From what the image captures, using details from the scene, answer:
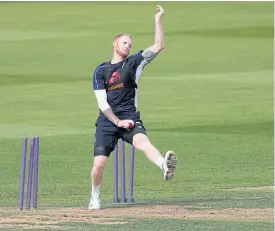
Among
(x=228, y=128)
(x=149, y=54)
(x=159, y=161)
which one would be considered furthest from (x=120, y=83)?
(x=228, y=128)

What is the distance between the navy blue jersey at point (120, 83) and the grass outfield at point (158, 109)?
3.82ft

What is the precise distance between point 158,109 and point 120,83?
13627mm

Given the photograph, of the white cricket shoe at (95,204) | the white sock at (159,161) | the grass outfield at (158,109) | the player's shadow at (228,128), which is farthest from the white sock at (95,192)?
the player's shadow at (228,128)

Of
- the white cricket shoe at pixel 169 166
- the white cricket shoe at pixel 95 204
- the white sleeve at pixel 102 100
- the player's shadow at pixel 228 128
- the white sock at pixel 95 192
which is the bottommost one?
the white cricket shoe at pixel 95 204

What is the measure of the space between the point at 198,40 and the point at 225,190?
2025 centimetres

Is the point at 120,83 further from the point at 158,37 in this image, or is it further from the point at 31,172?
the point at 31,172

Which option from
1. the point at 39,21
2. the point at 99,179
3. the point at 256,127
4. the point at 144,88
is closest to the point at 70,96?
the point at 144,88

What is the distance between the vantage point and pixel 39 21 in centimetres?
4075

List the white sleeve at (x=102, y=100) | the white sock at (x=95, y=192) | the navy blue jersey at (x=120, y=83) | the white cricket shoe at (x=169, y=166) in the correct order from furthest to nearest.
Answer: the white sock at (x=95, y=192) < the navy blue jersey at (x=120, y=83) < the white sleeve at (x=102, y=100) < the white cricket shoe at (x=169, y=166)

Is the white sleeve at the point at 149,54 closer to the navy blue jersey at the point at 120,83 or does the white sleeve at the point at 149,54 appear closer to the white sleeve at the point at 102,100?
the navy blue jersey at the point at 120,83

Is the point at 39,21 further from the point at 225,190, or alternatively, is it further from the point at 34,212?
Result: the point at 34,212

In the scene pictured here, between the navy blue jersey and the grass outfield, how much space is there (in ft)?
3.82

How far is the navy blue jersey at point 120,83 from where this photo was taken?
14391 mm

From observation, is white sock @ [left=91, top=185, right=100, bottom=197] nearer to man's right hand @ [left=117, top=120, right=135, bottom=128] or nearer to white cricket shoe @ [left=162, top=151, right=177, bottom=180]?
man's right hand @ [left=117, top=120, right=135, bottom=128]
